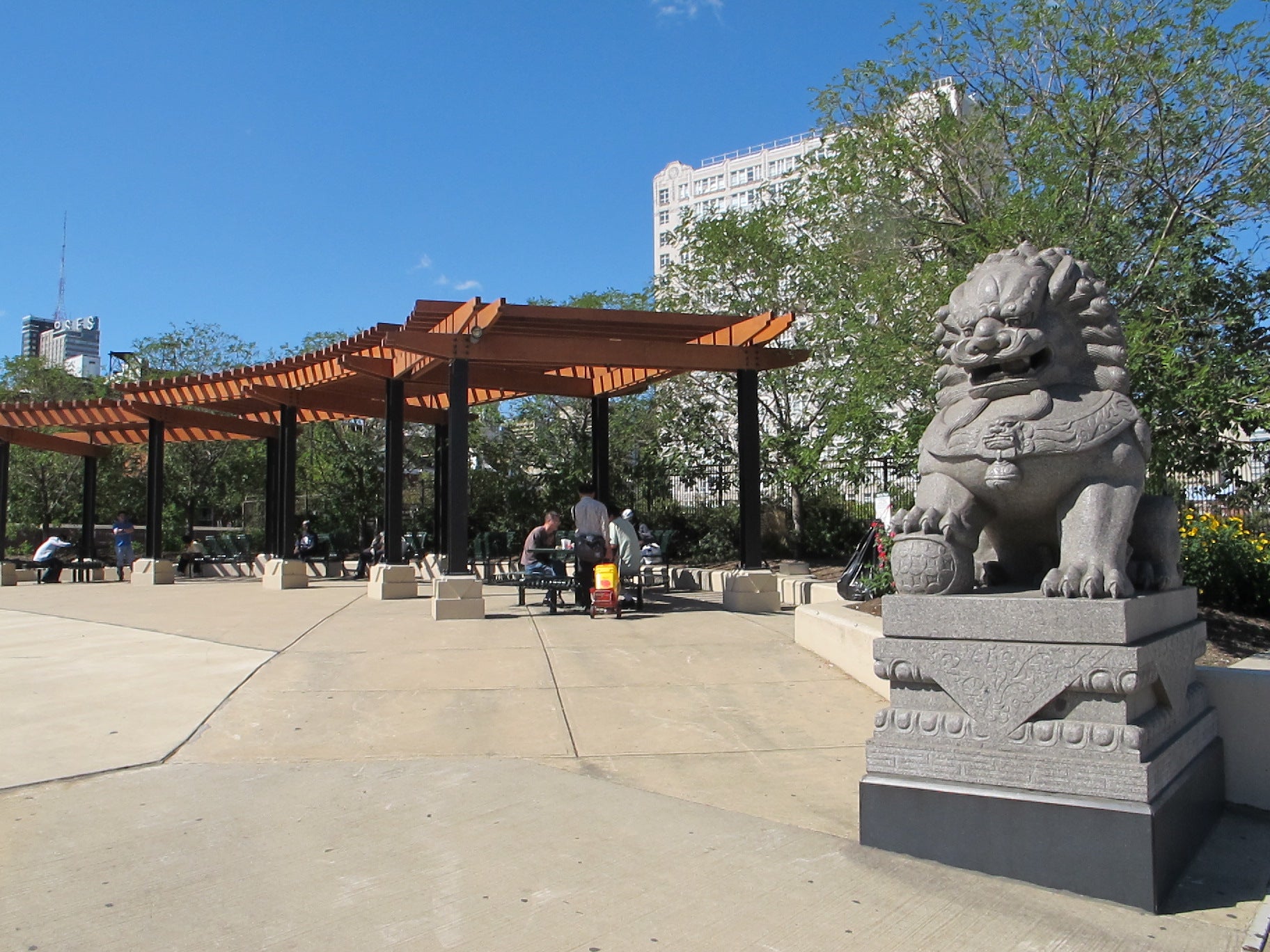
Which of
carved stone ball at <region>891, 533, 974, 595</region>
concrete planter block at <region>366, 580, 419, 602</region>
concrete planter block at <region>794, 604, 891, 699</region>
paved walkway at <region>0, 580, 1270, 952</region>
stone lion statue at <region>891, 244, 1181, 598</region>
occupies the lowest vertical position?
paved walkway at <region>0, 580, 1270, 952</region>

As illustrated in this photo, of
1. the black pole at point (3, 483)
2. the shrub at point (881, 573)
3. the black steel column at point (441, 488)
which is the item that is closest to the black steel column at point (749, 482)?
the shrub at point (881, 573)

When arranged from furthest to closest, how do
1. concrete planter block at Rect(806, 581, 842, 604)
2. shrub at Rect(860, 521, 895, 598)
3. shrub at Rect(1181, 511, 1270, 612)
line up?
concrete planter block at Rect(806, 581, 842, 604) < shrub at Rect(1181, 511, 1270, 612) < shrub at Rect(860, 521, 895, 598)

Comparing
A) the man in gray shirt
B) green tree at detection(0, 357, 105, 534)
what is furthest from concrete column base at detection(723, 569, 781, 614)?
green tree at detection(0, 357, 105, 534)

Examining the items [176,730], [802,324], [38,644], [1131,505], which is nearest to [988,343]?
[1131,505]

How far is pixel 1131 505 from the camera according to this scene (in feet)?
12.4

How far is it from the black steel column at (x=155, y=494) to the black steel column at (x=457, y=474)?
9559 mm

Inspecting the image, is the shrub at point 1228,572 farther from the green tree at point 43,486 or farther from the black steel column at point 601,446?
the green tree at point 43,486

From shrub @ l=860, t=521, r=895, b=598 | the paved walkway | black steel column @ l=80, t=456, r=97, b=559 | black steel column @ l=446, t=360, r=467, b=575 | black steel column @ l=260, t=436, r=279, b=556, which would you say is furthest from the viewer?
black steel column @ l=80, t=456, r=97, b=559

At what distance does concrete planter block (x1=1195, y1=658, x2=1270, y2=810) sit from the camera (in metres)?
4.45

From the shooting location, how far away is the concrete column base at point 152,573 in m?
17.3

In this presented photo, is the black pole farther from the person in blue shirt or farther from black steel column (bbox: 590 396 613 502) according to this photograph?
black steel column (bbox: 590 396 613 502)

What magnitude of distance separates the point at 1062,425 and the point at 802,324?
1523cm

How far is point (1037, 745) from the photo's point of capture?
3.48m

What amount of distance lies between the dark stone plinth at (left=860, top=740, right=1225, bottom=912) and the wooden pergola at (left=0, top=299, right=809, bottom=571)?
7333 millimetres
